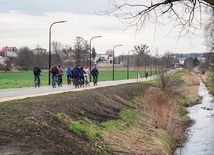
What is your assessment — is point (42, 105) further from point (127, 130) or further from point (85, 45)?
point (85, 45)

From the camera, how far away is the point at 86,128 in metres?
16.2

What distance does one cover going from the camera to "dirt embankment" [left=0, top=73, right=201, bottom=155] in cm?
1173

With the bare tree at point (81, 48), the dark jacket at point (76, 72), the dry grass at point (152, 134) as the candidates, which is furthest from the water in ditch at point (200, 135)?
the bare tree at point (81, 48)

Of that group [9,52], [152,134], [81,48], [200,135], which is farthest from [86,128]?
[9,52]

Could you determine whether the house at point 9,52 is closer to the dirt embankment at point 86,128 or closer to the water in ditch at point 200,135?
the water in ditch at point 200,135

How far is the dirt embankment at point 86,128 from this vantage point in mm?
11734

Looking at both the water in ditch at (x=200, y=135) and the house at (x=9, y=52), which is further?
the house at (x=9, y=52)

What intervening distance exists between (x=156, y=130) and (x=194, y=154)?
8.19ft

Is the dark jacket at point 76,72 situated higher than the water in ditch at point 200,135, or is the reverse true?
the dark jacket at point 76,72

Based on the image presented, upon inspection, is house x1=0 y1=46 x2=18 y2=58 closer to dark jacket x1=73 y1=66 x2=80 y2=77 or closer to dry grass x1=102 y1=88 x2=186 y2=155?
dark jacket x1=73 y1=66 x2=80 y2=77

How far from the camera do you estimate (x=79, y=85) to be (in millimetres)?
40312

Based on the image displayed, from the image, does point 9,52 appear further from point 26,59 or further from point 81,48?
point 81,48

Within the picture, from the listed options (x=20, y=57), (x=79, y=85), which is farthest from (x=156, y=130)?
(x=20, y=57)

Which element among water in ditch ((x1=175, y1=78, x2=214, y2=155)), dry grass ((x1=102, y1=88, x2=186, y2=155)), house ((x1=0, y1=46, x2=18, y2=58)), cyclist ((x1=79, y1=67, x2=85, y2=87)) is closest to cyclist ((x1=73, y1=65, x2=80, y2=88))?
cyclist ((x1=79, y1=67, x2=85, y2=87))
